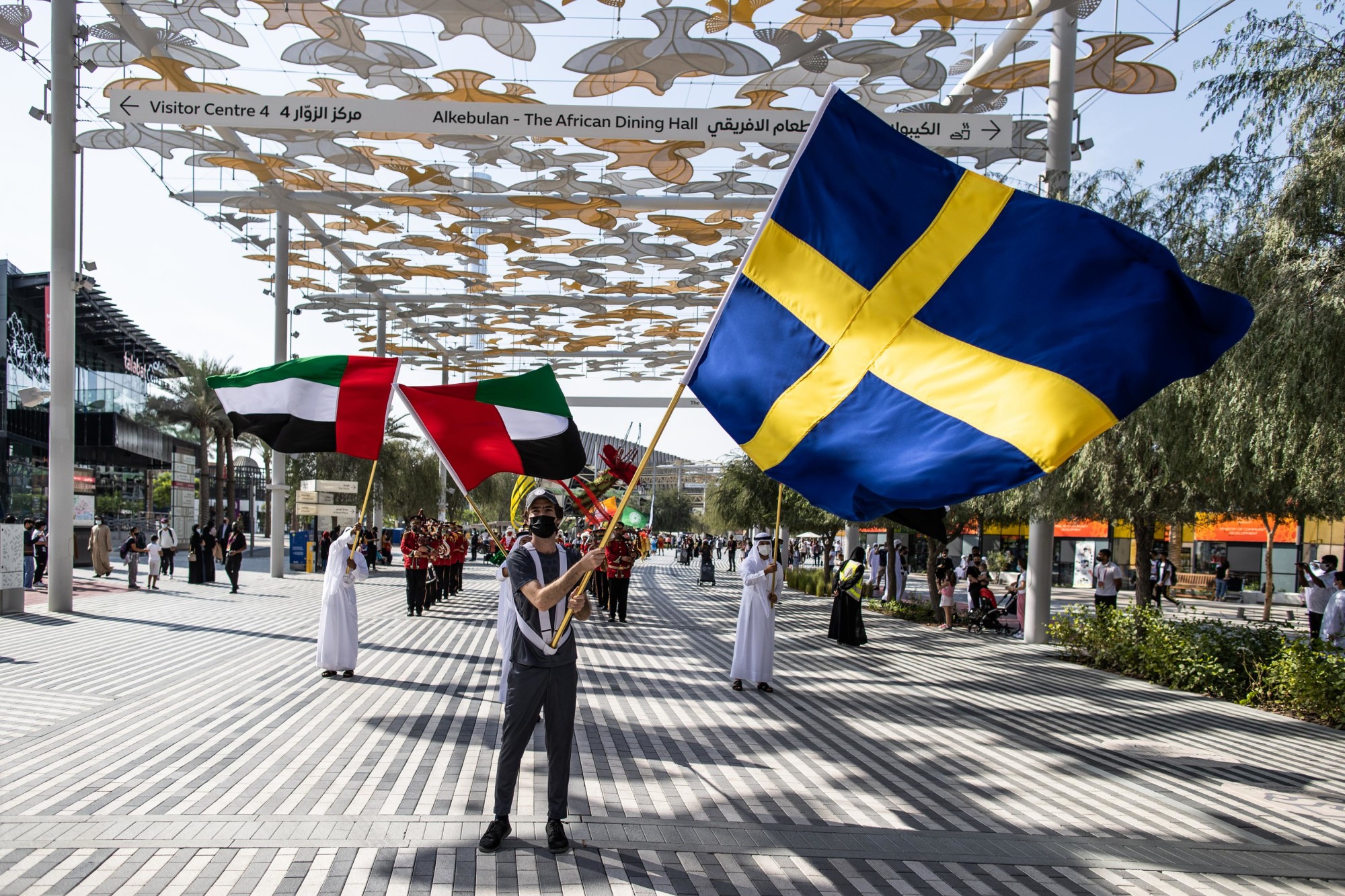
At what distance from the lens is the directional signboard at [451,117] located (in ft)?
52.6

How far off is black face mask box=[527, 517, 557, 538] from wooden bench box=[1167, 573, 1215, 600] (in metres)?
32.4

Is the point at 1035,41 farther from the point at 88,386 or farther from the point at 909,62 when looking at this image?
the point at 88,386

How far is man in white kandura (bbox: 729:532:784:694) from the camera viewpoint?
11.3 metres

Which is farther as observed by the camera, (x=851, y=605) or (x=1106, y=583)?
(x=1106, y=583)

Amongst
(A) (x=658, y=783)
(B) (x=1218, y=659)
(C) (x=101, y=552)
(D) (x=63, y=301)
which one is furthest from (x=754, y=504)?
(A) (x=658, y=783)

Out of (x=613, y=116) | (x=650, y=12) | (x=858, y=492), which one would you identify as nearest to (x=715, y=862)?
(x=858, y=492)

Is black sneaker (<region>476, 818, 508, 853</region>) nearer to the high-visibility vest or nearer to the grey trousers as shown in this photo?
the grey trousers

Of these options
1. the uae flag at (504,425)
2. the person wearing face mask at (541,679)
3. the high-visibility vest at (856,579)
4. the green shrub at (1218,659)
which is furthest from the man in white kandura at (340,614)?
the green shrub at (1218,659)

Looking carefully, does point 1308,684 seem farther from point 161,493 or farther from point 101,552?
point 161,493

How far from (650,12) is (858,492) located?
11115 mm

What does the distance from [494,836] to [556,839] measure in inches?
13.1

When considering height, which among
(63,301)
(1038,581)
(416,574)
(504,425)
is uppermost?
(63,301)

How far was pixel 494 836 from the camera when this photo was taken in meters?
5.36

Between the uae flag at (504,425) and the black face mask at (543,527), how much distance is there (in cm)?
356
